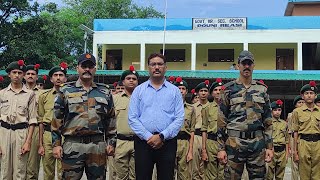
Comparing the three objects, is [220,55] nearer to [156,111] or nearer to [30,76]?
[30,76]

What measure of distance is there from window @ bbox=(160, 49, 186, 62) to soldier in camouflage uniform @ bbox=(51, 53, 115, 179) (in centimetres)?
2016

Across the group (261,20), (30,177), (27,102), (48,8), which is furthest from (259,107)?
(261,20)

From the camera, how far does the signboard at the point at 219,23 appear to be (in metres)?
22.7

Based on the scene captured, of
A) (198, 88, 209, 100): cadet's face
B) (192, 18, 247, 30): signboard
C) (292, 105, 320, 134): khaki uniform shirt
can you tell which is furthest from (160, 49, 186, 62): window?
(292, 105, 320, 134): khaki uniform shirt

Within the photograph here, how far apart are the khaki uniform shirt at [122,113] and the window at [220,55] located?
18364 mm

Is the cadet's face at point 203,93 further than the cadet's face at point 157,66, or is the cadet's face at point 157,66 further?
the cadet's face at point 203,93

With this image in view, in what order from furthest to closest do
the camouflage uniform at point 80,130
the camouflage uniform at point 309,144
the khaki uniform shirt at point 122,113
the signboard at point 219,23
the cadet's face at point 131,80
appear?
the signboard at point 219,23
the camouflage uniform at point 309,144
the cadet's face at point 131,80
the khaki uniform shirt at point 122,113
the camouflage uniform at point 80,130

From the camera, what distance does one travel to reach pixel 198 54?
24.5 metres

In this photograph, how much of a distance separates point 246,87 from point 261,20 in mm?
18852

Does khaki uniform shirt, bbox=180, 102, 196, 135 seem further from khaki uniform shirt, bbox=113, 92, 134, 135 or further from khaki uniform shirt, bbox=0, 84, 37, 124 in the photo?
khaki uniform shirt, bbox=0, 84, 37, 124

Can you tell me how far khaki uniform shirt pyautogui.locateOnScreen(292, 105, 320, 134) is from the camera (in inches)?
275

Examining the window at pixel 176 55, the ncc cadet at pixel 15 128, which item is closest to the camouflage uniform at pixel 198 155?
the ncc cadet at pixel 15 128

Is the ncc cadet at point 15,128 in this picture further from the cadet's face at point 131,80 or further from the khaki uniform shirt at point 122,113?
the cadet's face at point 131,80

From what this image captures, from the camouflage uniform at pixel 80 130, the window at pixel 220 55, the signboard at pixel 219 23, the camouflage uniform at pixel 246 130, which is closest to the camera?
the camouflage uniform at pixel 80 130
